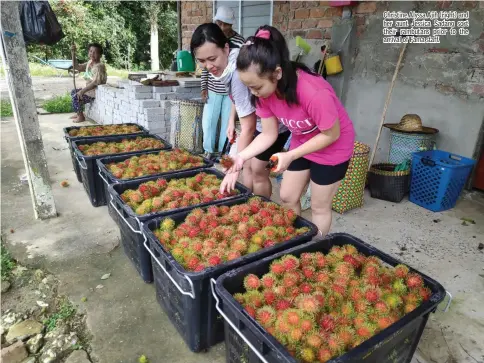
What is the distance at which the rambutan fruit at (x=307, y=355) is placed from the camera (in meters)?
1.15

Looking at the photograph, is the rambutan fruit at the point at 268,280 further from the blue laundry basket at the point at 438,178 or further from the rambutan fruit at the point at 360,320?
the blue laundry basket at the point at 438,178

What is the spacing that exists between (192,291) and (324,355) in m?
0.60

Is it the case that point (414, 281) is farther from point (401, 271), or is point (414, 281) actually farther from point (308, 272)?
point (308, 272)

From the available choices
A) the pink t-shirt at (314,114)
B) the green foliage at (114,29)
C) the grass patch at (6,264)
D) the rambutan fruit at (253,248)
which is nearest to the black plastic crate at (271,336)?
the rambutan fruit at (253,248)

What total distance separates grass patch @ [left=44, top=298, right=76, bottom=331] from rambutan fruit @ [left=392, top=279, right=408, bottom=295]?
1.74 m

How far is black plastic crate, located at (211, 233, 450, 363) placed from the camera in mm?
1132

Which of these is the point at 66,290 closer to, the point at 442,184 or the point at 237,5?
the point at 442,184

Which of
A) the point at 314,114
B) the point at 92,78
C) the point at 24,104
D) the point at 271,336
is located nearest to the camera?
the point at 271,336

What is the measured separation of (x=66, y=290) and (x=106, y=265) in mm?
310

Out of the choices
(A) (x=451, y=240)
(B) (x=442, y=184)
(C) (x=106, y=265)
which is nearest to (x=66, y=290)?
(C) (x=106, y=265)

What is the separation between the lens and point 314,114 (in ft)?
5.54

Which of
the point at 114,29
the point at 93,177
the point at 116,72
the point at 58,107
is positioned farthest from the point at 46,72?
the point at 93,177

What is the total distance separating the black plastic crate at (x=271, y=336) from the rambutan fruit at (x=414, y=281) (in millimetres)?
38

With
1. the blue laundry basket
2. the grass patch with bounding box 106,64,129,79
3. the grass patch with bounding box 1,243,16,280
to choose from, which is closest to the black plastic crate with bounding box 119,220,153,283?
the grass patch with bounding box 1,243,16,280
